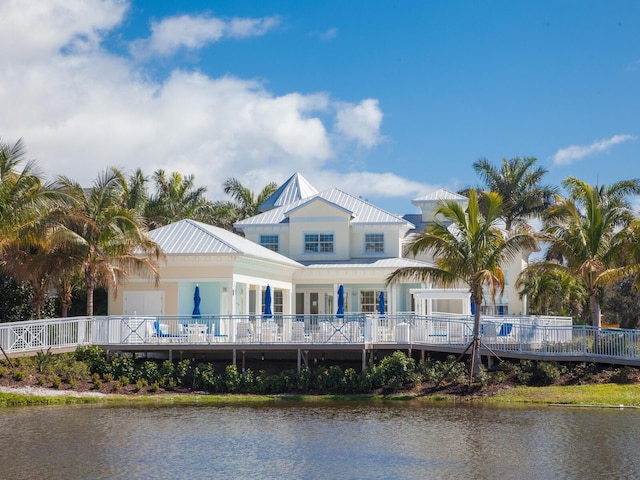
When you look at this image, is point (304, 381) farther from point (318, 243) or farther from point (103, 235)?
point (318, 243)

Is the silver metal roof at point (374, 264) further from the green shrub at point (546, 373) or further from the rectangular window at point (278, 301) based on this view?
the green shrub at point (546, 373)

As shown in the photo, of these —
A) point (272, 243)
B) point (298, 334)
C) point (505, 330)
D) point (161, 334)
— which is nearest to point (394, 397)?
point (298, 334)

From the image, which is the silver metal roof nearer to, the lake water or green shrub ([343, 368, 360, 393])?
green shrub ([343, 368, 360, 393])

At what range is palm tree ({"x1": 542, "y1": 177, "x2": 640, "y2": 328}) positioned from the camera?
32938mm

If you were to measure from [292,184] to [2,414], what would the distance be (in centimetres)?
2953

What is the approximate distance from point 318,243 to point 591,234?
15.3 meters

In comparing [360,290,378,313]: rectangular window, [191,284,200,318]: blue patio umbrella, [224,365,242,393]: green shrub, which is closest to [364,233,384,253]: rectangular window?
[360,290,378,313]: rectangular window

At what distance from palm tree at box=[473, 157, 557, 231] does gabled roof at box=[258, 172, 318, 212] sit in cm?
1117

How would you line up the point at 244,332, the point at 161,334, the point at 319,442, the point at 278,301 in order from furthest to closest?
the point at 278,301
the point at 161,334
the point at 244,332
the point at 319,442

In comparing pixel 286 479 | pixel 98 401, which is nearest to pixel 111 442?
pixel 286 479

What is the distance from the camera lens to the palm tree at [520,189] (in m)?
55.1

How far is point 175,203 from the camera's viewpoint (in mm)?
52406

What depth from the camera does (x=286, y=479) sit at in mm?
17562

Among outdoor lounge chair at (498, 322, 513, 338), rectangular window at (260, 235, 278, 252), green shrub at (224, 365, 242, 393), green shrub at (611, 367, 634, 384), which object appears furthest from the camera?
rectangular window at (260, 235, 278, 252)
